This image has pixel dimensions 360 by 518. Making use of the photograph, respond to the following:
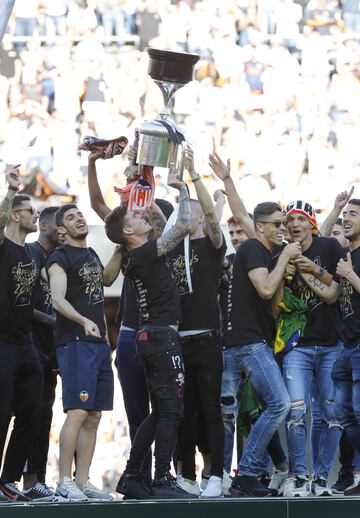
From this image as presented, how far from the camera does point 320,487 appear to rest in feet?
18.1

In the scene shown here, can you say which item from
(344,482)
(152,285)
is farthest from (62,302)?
(344,482)

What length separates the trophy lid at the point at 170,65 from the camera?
18.9ft

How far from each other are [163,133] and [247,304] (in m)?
0.92

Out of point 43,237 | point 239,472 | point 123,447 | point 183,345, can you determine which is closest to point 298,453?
point 239,472

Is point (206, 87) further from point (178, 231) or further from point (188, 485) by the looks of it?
point (188, 485)

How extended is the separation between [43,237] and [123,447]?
4.79m

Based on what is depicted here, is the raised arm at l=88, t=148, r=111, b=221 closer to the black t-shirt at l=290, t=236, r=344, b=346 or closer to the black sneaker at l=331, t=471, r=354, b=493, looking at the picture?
the black t-shirt at l=290, t=236, r=344, b=346

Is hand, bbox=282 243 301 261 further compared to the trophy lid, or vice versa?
the trophy lid

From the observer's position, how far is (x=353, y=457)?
5.82m

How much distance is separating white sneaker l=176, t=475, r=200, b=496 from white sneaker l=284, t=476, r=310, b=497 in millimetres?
427

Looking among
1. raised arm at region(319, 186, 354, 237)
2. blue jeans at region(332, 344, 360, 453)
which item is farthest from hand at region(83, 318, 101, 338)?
raised arm at region(319, 186, 354, 237)

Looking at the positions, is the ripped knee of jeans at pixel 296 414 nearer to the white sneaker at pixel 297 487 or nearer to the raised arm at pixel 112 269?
the white sneaker at pixel 297 487

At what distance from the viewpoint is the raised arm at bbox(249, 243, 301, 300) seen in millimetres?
5551

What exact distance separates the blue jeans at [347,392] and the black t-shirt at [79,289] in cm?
113
